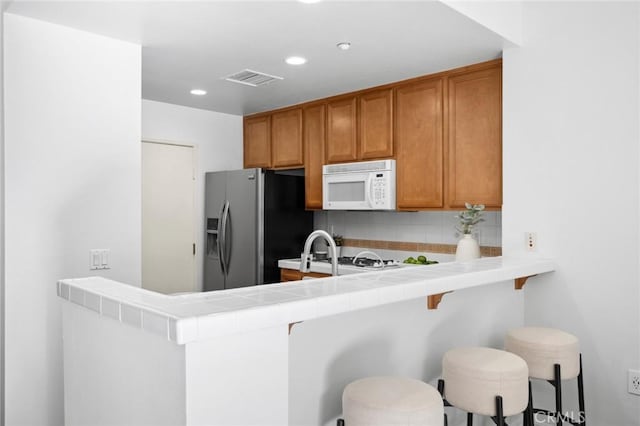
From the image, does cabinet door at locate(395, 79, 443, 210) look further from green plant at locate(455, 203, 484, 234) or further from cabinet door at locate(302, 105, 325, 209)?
cabinet door at locate(302, 105, 325, 209)

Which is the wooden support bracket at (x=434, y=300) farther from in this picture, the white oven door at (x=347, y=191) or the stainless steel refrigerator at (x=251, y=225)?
the stainless steel refrigerator at (x=251, y=225)

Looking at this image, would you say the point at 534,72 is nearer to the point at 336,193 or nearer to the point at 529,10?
the point at 529,10

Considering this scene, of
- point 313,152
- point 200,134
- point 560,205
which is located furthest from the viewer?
point 200,134

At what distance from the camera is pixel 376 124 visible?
3859mm

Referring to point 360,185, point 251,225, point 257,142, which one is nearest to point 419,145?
point 360,185

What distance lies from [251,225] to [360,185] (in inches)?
40.9

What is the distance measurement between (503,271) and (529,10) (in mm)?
1637

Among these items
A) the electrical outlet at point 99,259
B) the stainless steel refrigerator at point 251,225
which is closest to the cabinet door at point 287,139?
the stainless steel refrigerator at point 251,225

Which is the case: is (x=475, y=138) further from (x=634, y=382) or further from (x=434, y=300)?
(x=634, y=382)

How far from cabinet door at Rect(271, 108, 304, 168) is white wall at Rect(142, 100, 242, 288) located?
20.2 inches

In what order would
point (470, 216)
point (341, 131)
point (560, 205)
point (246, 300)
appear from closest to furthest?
point (246, 300) → point (560, 205) → point (470, 216) → point (341, 131)

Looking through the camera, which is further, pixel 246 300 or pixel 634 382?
pixel 634 382

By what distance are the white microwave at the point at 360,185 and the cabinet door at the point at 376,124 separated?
0.11 meters

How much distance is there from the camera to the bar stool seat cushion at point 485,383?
1.78 m
